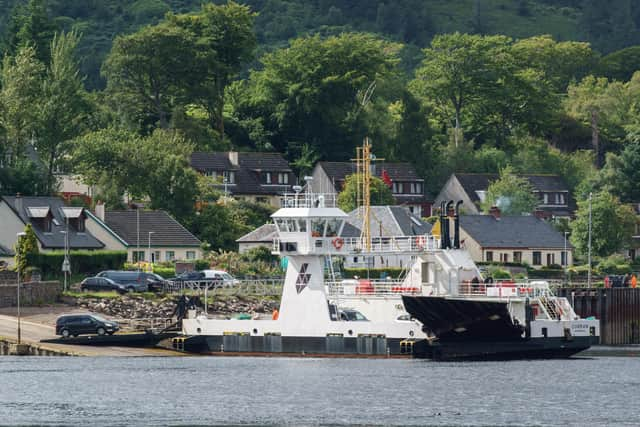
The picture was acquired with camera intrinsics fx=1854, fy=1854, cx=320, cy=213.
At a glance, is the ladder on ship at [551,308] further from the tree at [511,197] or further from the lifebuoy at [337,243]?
the tree at [511,197]

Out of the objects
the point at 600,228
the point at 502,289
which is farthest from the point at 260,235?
the point at 502,289

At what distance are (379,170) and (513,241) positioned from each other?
81.7 ft

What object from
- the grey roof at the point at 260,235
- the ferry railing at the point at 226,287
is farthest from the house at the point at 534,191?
the ferry railing at the point at 226,287

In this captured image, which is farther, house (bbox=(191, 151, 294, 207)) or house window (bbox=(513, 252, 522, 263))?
house (bbox=(191, 151, 294, 207))

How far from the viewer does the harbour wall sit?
Answer: 405ft

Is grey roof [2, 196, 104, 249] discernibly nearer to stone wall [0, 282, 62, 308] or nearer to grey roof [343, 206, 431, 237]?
stone wall [0, 282, 62, 308]

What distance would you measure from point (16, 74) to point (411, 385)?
241ft

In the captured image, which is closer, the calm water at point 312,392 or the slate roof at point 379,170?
the calm water at point 312,392

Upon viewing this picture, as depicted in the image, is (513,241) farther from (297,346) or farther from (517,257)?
(297,346)

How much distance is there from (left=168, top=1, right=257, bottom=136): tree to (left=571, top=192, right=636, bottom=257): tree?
40.5 meters

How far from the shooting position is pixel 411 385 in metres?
86.3

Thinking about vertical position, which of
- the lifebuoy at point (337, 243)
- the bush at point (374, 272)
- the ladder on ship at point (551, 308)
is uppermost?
the lifebuoy at point (337, 243)

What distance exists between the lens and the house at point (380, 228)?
14400 cm

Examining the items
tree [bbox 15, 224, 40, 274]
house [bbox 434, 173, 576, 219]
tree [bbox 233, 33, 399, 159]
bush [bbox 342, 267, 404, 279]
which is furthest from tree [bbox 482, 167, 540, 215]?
tree [bbox 15, 224, 40, 274]
